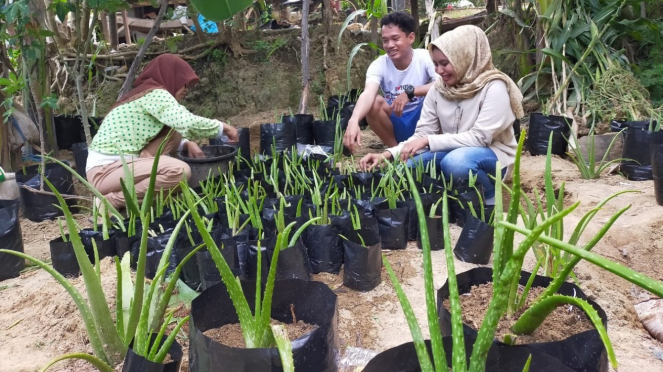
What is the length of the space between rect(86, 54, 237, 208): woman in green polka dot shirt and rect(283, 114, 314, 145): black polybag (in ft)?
4.26

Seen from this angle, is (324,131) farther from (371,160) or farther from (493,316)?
(493,316)

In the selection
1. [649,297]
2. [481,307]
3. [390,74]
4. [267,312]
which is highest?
[390,74]

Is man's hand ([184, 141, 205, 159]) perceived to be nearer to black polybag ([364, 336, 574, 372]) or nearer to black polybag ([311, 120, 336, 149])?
black polybag ([311, 120, 336, 149])

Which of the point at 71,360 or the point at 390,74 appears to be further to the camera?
the point at 390,74

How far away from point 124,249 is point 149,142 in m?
1.23

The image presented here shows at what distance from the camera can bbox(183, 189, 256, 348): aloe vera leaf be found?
1297 mm

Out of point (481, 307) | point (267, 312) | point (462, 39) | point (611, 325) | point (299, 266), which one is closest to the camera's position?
point (267, 312)

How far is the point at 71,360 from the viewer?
66.9 inches

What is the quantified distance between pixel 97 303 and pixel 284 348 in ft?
2.06

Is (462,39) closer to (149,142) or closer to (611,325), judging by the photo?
(611,325)

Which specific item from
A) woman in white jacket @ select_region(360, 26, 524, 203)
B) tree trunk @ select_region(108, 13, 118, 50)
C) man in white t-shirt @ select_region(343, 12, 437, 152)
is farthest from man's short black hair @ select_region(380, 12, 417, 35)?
tree trunk @ select_region(108, 13, 118, 50)

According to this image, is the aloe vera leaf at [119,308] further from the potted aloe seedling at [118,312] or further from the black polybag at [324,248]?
the black polybag at [324,248]

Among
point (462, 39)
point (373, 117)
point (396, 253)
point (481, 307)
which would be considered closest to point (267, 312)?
point (481, 307)

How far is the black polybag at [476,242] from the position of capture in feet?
7.59
